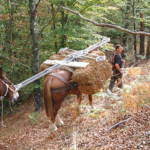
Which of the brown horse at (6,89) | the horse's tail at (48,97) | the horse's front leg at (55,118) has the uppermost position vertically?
the brown horse at (6,89)

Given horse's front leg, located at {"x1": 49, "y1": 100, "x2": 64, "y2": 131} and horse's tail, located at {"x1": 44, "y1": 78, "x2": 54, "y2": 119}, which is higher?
horse's tail, located at {"x1": 44, "y1": 78, "x2": 54, "y2": 119}

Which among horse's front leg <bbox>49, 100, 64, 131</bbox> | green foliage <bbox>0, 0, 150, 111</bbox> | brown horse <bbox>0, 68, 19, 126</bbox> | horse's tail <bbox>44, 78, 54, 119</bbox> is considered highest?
green foliage <bbox>0, 0, 150, 111</bbox>

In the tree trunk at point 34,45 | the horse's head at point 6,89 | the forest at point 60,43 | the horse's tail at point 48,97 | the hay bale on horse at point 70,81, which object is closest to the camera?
the horse's head at point 6,89

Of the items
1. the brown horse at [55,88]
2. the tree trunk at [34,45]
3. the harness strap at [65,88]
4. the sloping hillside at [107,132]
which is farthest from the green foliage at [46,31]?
the sloping hillside at [107,132]

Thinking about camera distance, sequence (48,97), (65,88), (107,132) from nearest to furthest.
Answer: (107,132) → (48,97) → (65,88)

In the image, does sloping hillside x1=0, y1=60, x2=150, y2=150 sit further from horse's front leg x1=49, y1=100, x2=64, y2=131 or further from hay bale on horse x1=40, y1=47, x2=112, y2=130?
hay bale on horse x1=40, y1=47, x2=112, y2=130

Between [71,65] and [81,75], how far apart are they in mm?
565

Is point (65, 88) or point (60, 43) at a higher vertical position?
point (60, 43)

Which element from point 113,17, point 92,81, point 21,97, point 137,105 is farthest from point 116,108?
point 113,17

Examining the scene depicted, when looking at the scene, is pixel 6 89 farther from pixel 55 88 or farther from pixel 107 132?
pixel 107 132

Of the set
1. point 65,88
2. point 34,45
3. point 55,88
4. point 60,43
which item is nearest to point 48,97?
→ point 55,88

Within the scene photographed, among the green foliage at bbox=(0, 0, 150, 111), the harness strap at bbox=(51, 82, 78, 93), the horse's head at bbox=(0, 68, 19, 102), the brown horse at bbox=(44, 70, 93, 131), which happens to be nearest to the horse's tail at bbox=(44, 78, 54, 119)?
the brown horse at bbox=(44, 70, 93, 131)

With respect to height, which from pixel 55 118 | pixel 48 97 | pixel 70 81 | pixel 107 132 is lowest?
pixel 55 118

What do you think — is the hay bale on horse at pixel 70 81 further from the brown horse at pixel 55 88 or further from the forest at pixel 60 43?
the forest at pixel 60 43
